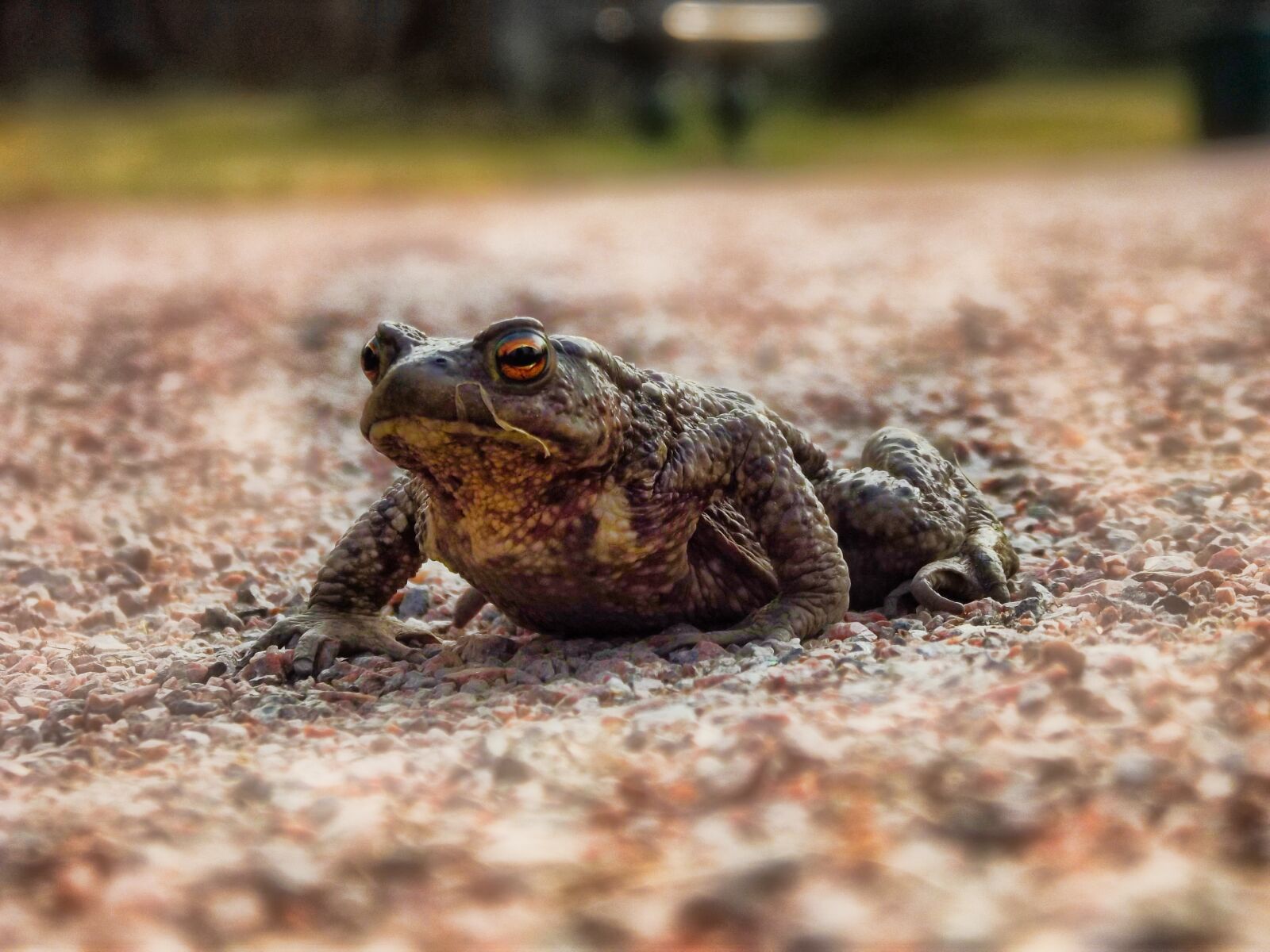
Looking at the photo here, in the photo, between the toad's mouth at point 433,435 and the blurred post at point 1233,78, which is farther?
the blurred post at point 1233,78

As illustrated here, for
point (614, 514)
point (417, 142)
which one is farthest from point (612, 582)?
point (417, 142)

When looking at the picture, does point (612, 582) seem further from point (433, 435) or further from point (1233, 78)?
point (1233, 78)

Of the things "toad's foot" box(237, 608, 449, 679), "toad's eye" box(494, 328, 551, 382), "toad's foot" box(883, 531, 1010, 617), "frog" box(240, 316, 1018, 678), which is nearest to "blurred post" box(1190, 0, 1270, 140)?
"frog" box(240, 316, 1018, 678)

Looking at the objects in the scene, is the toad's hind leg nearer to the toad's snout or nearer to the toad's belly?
the toad's belly

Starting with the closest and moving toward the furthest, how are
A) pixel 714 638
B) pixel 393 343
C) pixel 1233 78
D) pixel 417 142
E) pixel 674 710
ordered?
pixel 674 710 < pixel 393 343 < pixel 714 638 < pixel 1233 78 < pixel 417 142

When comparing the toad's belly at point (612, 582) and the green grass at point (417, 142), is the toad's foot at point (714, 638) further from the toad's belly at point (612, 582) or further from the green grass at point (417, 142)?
the green grass at point (417, 142)

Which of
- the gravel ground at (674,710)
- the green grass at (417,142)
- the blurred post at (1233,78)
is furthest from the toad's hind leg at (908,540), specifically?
the blurred post at (1233,78)
